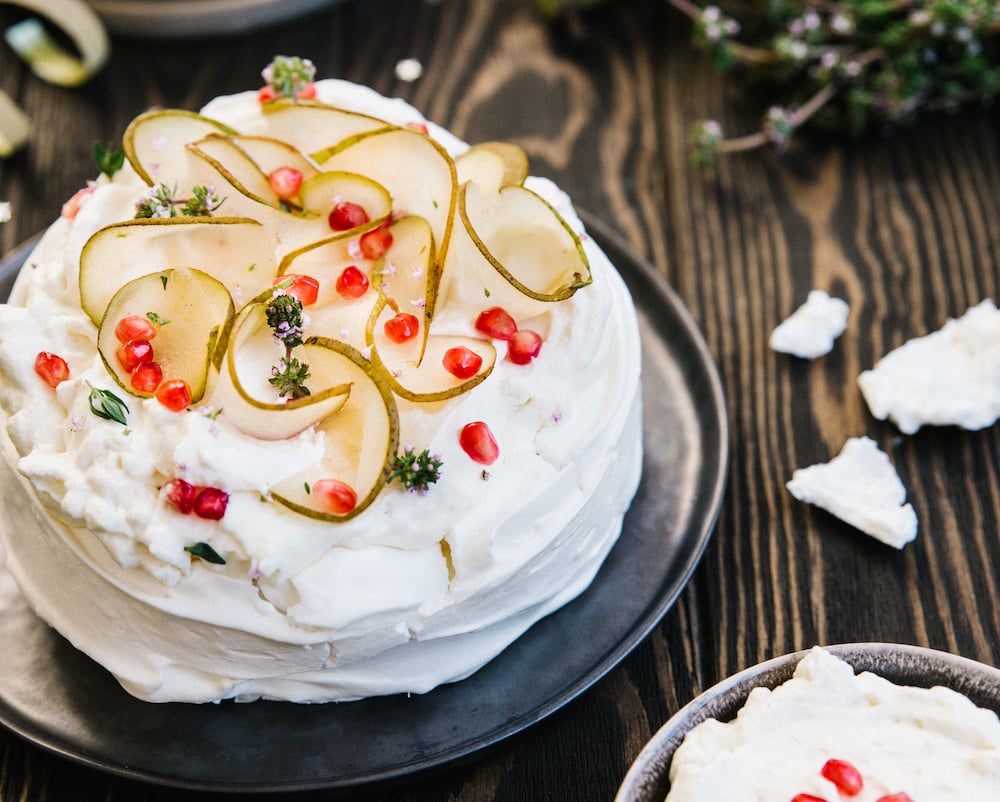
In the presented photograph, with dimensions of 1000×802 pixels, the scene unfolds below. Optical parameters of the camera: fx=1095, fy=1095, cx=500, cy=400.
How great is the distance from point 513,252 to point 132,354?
2.55ft

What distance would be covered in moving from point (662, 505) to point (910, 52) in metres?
1.70

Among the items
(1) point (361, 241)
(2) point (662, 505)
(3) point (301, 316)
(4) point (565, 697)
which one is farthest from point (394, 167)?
(4) point (565, 697)

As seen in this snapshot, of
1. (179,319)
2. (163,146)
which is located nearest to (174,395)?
(179,319)

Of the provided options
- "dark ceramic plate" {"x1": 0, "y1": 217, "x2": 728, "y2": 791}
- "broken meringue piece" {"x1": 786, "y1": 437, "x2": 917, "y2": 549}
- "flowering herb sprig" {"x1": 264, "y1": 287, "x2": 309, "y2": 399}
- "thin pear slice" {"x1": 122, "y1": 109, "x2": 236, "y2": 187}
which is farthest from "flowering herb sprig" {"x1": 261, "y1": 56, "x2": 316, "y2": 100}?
"broken meringue piece" {"x1": 786, "y1": 437, "x2": 917, "y2": 549}

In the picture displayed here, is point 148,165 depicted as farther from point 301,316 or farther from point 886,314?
point 886,314

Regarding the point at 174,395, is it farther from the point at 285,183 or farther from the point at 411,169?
the point at 411,169

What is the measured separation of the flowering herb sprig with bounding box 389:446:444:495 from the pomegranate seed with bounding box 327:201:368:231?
22.6 inches

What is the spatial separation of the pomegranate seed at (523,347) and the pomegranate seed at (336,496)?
0.43m

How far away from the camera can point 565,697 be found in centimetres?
217

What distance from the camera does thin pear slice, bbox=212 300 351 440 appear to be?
1976 mm

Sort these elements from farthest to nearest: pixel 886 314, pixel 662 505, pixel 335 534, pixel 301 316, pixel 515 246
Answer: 1. pixel 886 314
2. pixel 662 505
3. pixel 515 246
4. pixel 301 316
5. pixel 335 534

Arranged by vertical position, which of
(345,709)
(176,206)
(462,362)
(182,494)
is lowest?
(345,709)

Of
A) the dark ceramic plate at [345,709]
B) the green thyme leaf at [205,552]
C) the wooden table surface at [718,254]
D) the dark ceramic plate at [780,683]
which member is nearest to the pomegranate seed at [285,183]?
the green thyme leaf at [205,552]

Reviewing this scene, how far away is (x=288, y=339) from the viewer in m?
2.08
